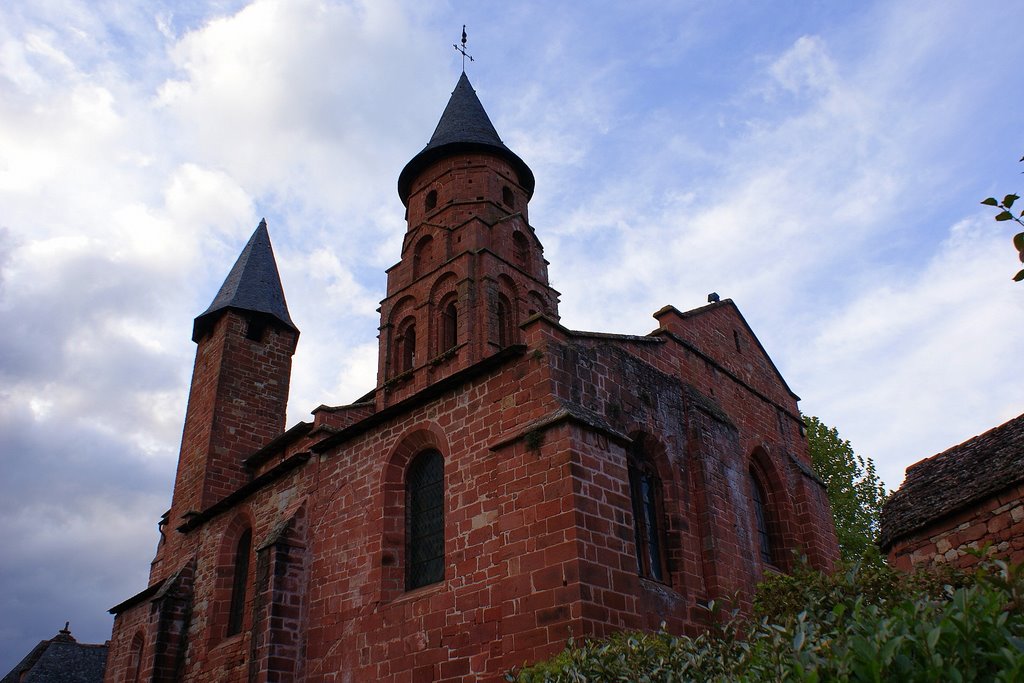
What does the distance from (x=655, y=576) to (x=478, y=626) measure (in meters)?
2.77

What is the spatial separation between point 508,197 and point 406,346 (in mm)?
5855

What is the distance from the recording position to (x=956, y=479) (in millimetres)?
11617

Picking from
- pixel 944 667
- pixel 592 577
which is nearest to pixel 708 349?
pixel 592 577

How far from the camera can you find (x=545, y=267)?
24516 millimetres

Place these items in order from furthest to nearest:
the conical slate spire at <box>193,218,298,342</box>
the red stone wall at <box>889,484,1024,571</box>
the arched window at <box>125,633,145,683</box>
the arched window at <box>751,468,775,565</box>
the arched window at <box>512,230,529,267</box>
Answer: the arched window at <box>512,230,529,267</box> < the conical slate spire at <box>193,218,298,342</box> < the arched window at <box>125,633,145,683</box> < the arched window at <box>751,468,775,565</box> < the red stone wall at <box>889,484,1024,571</box>

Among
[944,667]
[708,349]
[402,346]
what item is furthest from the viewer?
[402,346]

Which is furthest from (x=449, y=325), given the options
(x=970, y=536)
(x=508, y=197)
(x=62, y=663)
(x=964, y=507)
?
(x=62, y=663)

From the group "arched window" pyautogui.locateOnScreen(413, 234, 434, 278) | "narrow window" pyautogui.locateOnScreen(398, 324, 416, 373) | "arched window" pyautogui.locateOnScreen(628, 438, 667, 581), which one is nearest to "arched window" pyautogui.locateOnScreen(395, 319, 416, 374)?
"narrow window" pyautogui.locateOnScreen(398, 324, 416, 373)

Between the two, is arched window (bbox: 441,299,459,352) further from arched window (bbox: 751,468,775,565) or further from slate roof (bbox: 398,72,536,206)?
arched window (bbox: 751,468,775,565)

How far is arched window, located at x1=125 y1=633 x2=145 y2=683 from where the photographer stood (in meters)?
17.4

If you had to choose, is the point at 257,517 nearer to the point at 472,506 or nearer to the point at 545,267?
the point at 472,506

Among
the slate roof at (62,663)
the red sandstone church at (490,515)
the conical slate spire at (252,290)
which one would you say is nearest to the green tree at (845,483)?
the red sandstone church at (490,515)

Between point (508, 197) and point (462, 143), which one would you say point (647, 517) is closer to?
point (508, 197)

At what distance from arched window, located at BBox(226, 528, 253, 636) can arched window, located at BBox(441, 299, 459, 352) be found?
7.59 meters
